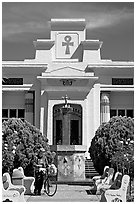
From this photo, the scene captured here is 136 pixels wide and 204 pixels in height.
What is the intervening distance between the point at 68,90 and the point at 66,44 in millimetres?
3308

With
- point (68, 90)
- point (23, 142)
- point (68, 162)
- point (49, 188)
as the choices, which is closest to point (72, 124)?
point (68, 90)

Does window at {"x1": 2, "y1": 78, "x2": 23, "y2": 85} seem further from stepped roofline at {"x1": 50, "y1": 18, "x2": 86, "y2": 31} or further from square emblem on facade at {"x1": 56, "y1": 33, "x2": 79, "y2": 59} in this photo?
stepped roofline at {"x1": 50, "y1": 18, "x2": 86, "y2": 31}

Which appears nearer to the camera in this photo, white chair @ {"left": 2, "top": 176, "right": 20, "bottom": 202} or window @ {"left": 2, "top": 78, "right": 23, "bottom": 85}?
white chair @ {"left": 2, "top": 176, "right": 20, "bottom": 202}

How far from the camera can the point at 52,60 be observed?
28.7 meters

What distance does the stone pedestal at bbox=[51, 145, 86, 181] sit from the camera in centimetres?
1961

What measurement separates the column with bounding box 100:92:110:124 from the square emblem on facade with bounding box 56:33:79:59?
3.58 m

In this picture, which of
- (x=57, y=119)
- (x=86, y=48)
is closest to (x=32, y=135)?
(x=57, y=119)

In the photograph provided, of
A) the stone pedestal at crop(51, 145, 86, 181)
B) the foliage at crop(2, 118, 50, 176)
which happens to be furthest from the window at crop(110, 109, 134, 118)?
the foliage at crop(2, 118, 50, 176)

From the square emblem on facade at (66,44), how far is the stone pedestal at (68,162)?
1045 centimetres

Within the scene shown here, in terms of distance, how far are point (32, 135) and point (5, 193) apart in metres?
9.58

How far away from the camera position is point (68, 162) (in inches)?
773

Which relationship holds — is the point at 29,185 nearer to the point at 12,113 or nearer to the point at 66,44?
the point at 12,113

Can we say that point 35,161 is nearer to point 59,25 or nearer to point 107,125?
point 107,125

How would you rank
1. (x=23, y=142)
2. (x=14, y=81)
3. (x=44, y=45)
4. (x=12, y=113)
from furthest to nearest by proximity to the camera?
(x=44, y=45)
(x=12, y=113)
(x=14, y=81)
(x=23, y=142)
